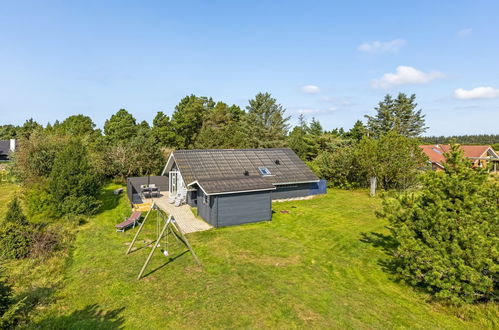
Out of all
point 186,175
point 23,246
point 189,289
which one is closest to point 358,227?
point 189,289

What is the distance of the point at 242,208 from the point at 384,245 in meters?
8.25

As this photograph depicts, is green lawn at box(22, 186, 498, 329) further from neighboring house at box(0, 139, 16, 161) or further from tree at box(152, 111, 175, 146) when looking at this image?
neighboring house at box(0, 139, 16, 161)

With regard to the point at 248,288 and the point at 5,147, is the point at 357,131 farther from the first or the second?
the point at 5,147

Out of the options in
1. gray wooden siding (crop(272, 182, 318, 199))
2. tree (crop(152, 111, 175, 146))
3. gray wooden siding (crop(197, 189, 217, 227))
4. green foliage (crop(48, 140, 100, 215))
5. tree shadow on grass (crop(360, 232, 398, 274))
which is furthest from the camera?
tree (crop(152, 111, 175, 146))

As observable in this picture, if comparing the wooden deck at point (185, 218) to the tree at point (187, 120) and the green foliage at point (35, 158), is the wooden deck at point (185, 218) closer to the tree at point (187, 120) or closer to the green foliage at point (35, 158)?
the green foliage at point (35, 158)

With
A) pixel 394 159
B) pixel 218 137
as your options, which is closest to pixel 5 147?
pixel 218 137

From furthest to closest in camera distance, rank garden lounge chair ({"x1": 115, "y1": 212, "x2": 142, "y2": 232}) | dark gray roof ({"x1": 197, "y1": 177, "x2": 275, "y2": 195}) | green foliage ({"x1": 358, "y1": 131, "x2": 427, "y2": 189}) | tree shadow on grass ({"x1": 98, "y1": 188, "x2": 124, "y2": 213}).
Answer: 1. green foliage ({"x1": 358, "y1": 131, "x2": 427, "y2": 189})
2. tree shadow on grass ({"x1": 98, "y1": 188, "x2": 124, "y2": 213})
3. dark gray roof ({"x1": 197, "y1": 177, "x2": 275, "y2": 195})
4. garden lounge chair ({"x1": 115, "y1": 212, "x2": 142, "y2": 232})

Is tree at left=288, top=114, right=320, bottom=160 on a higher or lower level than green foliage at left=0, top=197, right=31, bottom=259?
higher

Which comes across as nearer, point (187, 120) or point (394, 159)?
point (394, 159)

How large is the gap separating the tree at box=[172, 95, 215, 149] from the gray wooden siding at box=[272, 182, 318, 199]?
31.6 meters

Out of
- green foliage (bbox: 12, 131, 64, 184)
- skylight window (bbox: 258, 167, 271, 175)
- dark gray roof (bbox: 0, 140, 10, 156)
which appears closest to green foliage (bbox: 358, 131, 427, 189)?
skylight window (bbox: 258, 167, 271, 175)

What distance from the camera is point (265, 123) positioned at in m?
52.8

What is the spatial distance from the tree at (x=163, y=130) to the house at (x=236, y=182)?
22.7 metres

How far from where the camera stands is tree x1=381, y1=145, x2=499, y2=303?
7699 millimetres
